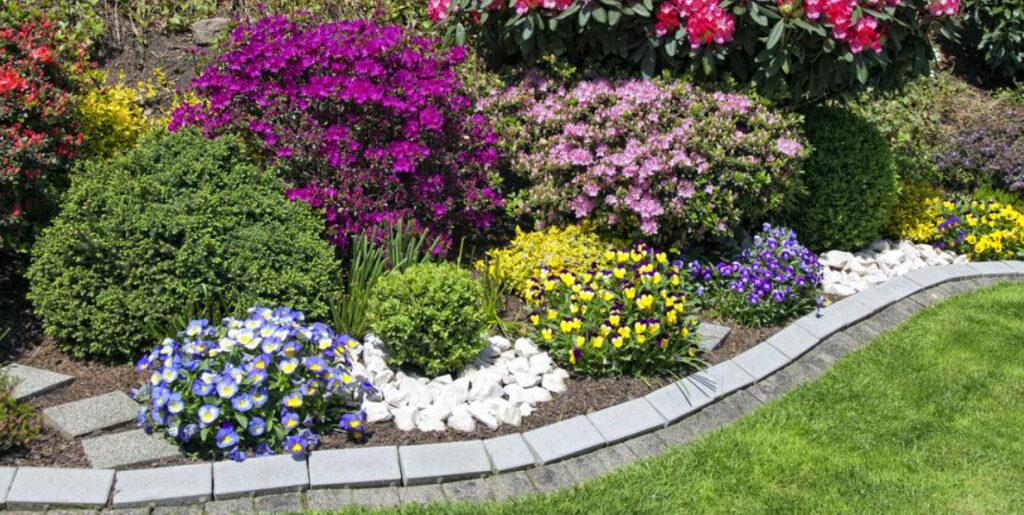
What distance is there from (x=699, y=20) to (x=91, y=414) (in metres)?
3.74

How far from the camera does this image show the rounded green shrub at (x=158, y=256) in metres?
3.99

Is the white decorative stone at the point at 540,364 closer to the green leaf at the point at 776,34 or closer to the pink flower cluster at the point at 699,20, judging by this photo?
the pink flower cluster at the point at 699,20

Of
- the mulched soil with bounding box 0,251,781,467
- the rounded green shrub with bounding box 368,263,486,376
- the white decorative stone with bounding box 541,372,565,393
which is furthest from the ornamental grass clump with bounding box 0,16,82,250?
the white decorative stone with bounding box 541,372,565,393

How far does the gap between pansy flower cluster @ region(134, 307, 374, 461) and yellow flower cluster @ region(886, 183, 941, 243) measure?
175 inches

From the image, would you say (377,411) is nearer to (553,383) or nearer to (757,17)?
(553,383)

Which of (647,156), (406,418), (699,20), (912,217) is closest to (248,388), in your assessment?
(406,418)

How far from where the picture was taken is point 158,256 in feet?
13.5

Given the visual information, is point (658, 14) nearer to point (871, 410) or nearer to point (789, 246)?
point (789, 246)

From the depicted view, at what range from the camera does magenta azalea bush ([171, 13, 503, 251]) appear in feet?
15.5

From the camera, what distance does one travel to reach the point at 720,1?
16.8 ft

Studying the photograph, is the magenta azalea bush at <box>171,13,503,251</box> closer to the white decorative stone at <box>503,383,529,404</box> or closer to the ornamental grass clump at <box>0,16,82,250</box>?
the ornamental grass clump at <box>0,16,82,250</box>

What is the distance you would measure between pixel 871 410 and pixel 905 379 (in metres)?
0.44

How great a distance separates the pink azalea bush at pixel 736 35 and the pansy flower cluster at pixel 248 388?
2.48m

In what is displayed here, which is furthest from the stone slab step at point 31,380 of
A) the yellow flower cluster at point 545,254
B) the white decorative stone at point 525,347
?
the yellow flower cluster at point 545,254
